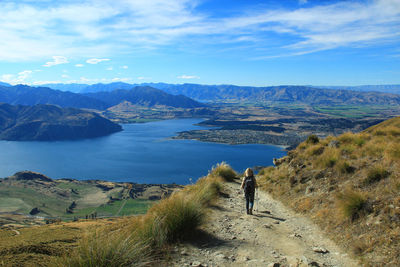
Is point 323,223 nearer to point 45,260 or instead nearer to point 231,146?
point 45,260

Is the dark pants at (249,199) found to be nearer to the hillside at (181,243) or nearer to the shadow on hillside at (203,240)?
the hillside at (181,243)

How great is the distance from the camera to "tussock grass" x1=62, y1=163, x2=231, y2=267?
4367mm

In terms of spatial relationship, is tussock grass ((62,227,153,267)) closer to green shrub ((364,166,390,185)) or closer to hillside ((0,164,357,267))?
hillside ((0,164,357,267))

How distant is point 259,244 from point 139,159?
111756mm

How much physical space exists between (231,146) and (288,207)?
126m

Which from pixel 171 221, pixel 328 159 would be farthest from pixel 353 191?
pixel 171 221

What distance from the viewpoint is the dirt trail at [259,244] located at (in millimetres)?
5528

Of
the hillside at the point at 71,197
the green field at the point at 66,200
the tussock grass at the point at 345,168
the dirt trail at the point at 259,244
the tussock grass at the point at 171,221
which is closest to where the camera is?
the dirt trail at the point at 259,244

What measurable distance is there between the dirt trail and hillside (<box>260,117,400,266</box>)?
49cm

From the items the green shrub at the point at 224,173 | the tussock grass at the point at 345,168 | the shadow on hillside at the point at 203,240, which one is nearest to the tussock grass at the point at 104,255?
the shadow on hillside at the point at 203,240

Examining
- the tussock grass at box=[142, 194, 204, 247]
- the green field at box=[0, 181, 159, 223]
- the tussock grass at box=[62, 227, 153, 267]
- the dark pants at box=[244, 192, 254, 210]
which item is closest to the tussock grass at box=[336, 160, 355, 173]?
the dark pants at box=[244, 192, 254, 210]

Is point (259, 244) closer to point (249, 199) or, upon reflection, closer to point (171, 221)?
point (171, 221)

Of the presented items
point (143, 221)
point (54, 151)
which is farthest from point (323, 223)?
point (54, 151)

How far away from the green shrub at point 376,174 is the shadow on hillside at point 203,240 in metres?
5.10
